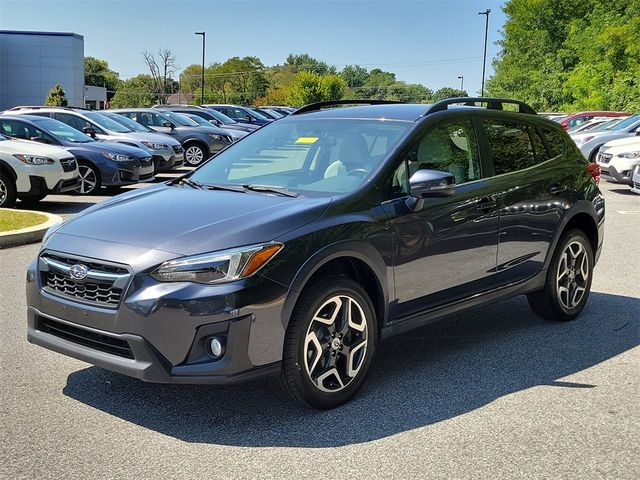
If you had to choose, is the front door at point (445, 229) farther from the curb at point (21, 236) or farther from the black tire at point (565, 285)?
the curb at point (21, 236)

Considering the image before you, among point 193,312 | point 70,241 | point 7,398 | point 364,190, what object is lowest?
point 7,398

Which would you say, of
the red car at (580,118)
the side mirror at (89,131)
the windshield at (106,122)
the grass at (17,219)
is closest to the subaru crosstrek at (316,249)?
the grass at (17,219)

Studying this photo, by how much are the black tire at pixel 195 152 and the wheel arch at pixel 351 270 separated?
1676cm

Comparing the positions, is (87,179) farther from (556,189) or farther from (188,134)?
(556,189)

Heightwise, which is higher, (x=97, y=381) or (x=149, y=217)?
(x=149, y=217)

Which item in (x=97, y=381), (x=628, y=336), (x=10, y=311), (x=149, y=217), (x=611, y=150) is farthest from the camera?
(x=611, y=150)

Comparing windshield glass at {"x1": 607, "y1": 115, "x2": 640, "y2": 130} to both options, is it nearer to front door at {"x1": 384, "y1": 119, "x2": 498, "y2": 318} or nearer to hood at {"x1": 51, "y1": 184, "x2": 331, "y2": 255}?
front door at {"x1": 384, "y1": 119, "x2": 498, "y2": 318}

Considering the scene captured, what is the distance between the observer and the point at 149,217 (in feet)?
13.7

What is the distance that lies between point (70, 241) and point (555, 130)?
4.12 meters

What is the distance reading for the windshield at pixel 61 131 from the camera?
14055 mm

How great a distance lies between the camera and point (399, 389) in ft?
14.8

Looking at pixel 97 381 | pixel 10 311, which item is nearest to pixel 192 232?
pixel 97 381

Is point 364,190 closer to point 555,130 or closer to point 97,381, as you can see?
point 97,381

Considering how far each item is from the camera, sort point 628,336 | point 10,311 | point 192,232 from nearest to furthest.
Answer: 1. point 192,232
2. point 628,336
3. point 10,311
